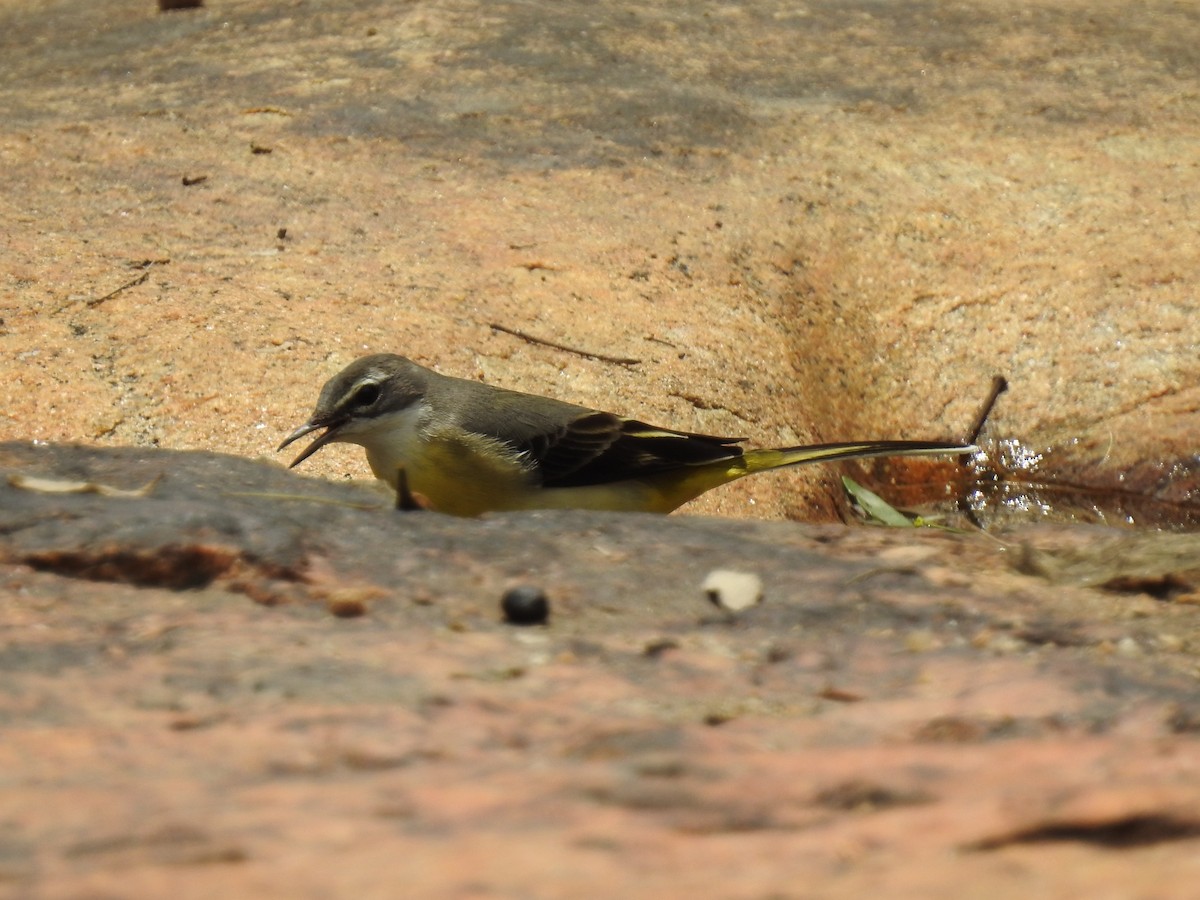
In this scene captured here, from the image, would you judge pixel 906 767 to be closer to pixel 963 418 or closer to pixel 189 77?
pixel 963 418

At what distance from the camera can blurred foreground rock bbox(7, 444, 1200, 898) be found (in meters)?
1.88

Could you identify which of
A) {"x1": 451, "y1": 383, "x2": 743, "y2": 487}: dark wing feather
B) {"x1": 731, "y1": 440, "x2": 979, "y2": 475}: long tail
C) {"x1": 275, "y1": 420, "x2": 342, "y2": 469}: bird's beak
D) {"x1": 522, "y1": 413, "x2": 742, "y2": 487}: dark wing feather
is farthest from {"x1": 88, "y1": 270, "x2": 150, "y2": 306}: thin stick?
{"x1": 731, "y1": 440, "x2": 979, "y2": 475}: long tail

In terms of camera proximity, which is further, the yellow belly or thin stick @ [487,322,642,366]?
thin stick @ [487,322,642,366]

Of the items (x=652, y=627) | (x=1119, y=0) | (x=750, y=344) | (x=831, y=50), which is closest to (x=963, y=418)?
(x=750, y=344)

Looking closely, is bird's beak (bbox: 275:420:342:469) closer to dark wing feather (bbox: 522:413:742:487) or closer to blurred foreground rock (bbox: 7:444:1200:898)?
dark wing feather (bbox: 522:413:742:487)

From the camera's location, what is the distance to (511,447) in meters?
5.93

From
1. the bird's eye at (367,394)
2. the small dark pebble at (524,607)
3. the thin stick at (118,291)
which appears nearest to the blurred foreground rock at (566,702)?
the small dark pebble at (524,607)

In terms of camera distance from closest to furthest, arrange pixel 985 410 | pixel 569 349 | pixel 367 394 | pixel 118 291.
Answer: pixel 367 394
pixel 118 291
pixel 569 349
pixel 985 410

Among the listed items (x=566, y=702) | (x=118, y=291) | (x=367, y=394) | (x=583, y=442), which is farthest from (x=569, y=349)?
(x=566, y=702)

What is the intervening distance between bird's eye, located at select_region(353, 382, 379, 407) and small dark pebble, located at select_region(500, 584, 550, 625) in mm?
2698

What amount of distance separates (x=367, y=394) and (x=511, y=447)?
602 mm

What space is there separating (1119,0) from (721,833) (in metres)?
10.1

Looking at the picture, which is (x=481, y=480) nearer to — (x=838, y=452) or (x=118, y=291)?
(x=838, y=452)

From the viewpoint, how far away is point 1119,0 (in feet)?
35.3
